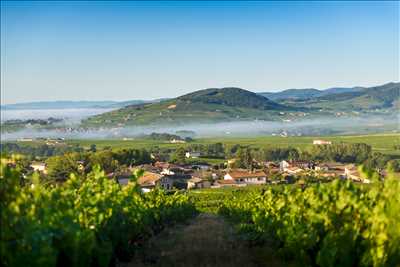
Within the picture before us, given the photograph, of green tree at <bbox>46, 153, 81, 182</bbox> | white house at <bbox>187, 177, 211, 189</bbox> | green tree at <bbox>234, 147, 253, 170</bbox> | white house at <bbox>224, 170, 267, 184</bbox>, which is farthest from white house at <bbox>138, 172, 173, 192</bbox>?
green tree at <bbox>234, 147, 253, 170</bbox>

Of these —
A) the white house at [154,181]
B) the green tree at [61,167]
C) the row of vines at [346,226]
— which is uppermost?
the row of vines at [346,226]

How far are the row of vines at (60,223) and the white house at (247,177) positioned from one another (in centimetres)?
7781

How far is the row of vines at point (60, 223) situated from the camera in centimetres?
720

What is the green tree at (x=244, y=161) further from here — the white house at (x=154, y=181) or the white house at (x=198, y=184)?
the white house at (x=154, y=181)

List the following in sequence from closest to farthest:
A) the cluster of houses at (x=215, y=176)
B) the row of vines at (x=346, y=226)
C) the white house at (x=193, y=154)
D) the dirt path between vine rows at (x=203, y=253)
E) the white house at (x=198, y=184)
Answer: the row of vines at (x=346, y=226) → the dirt path between vine rows at (x=203, y=253) → the cluster of houses at (x=215, y=176) → the white house at (x=198, y=184) → the white house at (x=193, y=154)

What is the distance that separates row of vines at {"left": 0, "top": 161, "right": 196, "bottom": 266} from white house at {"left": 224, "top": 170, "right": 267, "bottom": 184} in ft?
255

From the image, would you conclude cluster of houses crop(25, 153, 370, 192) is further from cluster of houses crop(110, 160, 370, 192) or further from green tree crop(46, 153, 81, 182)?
green tree crop(46, 153, 81, 182)

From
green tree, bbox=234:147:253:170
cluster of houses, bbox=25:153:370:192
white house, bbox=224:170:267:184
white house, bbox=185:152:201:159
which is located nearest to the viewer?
cluster of houses, bbox=25:153:370:192

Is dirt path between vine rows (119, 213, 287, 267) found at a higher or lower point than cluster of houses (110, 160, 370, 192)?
higher

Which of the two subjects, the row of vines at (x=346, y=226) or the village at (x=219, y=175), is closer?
the row of vines at (x=346, y=226)

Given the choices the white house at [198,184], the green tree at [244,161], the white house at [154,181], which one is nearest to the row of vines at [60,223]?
the white house at [154,181]

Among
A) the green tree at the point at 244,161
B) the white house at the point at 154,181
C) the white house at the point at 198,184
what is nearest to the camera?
the white house at the point at 154,181

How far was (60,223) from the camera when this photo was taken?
26.0ft

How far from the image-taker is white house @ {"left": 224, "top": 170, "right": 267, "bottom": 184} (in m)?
90.1
